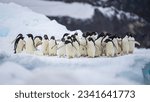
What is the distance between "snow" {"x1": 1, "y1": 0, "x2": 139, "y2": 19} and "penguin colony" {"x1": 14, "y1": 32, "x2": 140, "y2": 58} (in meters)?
0.11

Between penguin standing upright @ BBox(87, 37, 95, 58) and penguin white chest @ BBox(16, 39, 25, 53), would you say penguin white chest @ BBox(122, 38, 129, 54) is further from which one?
penguin white chest @ BBox(16, 39, 25, 53)

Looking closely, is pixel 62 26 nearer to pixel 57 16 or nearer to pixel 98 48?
pixel 57 16

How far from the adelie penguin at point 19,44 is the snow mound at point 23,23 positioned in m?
0.03

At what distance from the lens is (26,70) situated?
73.9 inches

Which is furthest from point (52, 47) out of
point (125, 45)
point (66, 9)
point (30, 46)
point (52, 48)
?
point (125, 45)

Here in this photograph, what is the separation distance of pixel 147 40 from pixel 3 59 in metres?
0.78

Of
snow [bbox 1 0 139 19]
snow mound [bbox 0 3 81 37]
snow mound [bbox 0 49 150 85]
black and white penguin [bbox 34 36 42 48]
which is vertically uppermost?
snow [bbox 1 0 139 19]

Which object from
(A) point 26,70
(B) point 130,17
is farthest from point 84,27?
(A) point 26,70

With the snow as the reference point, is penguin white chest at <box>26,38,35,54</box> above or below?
below

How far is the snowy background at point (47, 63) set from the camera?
6.08 ft

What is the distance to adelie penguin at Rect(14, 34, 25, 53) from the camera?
1.89 m

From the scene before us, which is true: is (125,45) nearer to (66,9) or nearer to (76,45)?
(76,45)

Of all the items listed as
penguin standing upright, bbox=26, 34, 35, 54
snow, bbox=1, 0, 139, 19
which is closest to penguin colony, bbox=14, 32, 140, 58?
penguin standing upright, bbox=26, 34, 35, 54

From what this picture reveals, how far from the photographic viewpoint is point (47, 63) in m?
1.88
